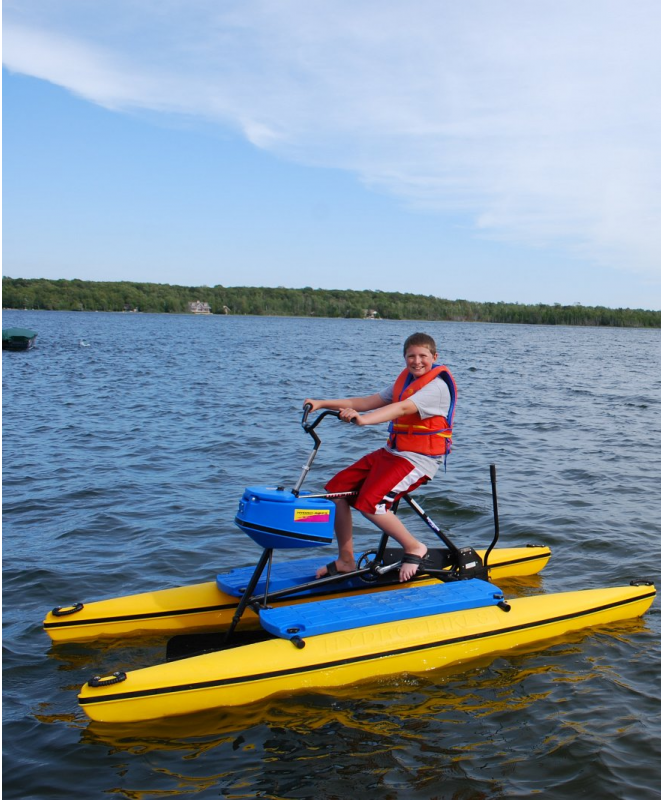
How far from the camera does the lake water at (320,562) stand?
439 centimetres

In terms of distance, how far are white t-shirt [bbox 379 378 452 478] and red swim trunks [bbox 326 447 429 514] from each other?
0.15 ft

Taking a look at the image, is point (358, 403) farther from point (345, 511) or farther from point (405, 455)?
point (345, 511)

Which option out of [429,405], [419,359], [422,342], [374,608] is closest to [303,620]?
[374,608]

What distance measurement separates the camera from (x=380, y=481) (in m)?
5.85

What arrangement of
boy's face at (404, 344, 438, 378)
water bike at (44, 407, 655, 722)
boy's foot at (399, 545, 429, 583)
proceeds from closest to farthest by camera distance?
water bike at (44, 407, 655, 722), boy's face at (404, 344, 438, 378), boy's foot at (399, 545, 429, 583)

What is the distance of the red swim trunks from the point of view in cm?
582

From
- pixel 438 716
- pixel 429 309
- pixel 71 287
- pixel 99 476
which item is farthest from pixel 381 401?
pixel 71 287

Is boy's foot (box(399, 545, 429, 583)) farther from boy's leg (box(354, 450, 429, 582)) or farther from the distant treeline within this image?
the distant treeline

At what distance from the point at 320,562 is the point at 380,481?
114cm

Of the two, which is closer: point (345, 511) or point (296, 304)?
point (345, 511)

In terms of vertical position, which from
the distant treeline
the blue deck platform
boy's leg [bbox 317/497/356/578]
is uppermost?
the distant treeline

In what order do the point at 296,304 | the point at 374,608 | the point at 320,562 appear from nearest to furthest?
the point at 374,608
the point at 320,562
the point at 296,304

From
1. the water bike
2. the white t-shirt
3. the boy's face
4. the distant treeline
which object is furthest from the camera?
the distant treeline

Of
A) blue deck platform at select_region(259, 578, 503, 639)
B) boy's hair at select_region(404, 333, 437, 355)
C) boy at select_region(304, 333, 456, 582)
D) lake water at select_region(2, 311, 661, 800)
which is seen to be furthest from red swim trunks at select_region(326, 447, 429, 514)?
lake water at select_region(2, 311, 661, 800)
